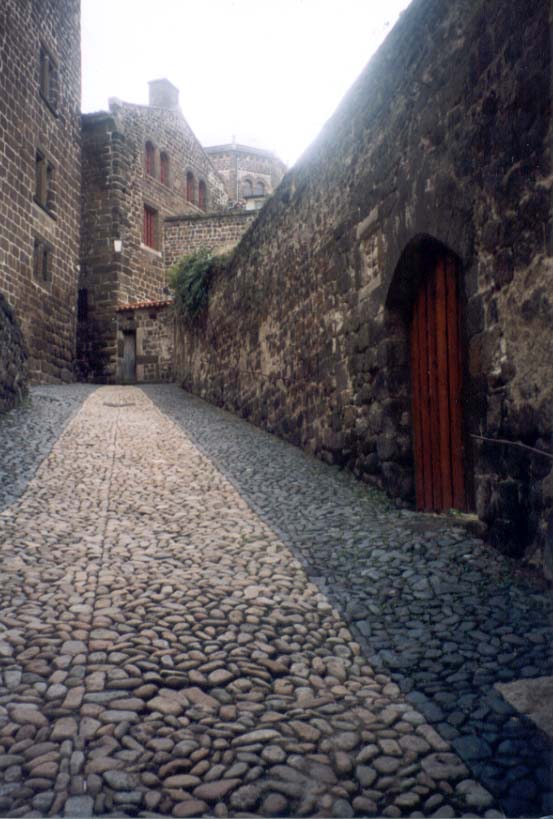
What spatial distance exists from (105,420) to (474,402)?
678cm

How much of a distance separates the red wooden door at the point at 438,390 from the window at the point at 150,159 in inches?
777

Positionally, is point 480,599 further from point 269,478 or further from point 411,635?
point 269,478

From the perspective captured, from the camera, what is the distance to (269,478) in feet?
19.6

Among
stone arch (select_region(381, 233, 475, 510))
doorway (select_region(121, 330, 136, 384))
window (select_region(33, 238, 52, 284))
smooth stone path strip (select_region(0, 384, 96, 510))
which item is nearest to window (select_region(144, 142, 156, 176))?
doorway (select_region(121, 330, 136, 384))

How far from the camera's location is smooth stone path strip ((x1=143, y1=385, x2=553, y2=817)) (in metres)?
1.90

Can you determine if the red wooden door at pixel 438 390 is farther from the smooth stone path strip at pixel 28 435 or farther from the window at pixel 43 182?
the window at pixel 43 182

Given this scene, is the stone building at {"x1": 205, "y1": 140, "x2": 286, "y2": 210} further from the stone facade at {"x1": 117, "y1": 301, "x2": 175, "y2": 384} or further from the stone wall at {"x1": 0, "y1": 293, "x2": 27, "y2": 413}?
the stone wall at {"x1": 0, "y1": 293, "x2": 27, "y2": 413}

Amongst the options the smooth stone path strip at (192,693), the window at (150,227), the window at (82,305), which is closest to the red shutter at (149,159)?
the window at (150,227)

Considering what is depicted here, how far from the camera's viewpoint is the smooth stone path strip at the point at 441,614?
74.9 inches

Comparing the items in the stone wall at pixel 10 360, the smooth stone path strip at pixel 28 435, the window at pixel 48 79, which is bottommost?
the smooth stone path strip at pixel 28 435

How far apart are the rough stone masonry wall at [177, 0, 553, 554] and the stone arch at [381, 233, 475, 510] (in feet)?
0.05

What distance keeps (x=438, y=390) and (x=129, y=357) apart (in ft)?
52.9

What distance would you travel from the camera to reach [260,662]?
2434 mm

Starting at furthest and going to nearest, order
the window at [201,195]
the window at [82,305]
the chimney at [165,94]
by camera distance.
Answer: the chimney at [165,94]
the window at [201,195]
the window at [82,305]
